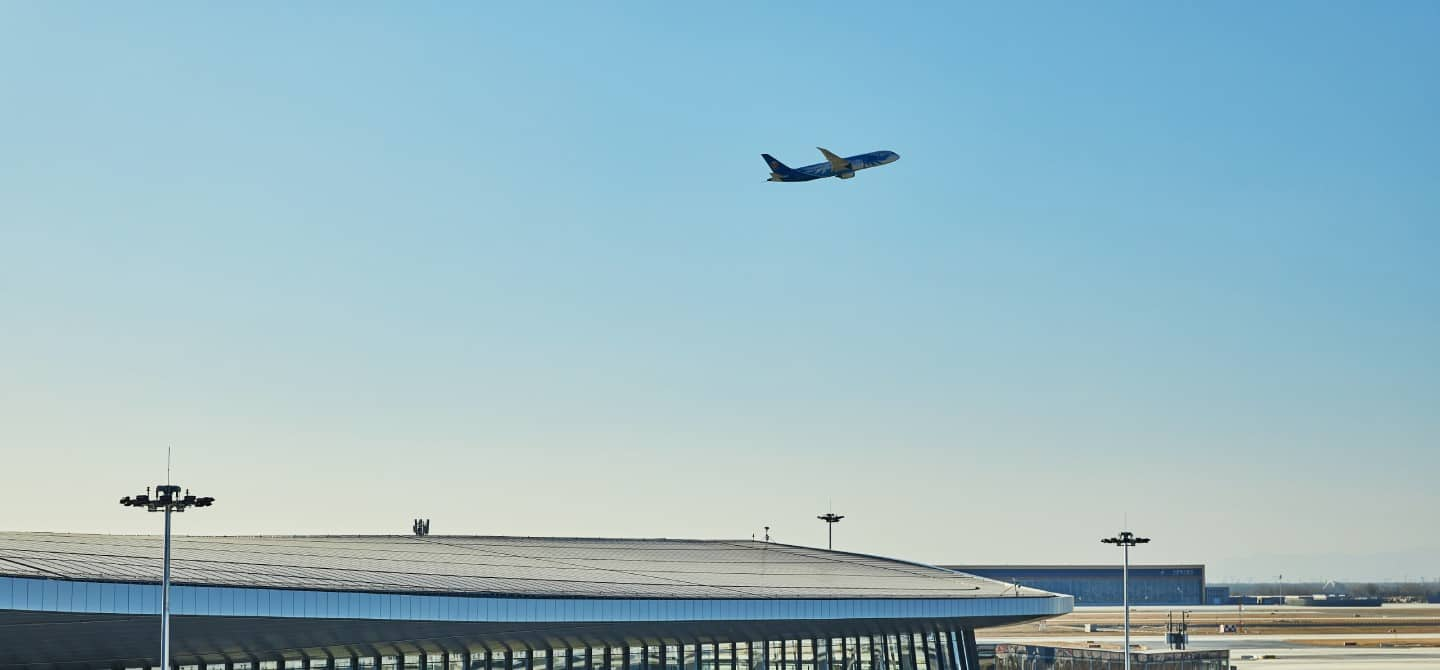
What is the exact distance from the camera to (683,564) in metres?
86.6

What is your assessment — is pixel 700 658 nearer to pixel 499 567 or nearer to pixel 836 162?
pixel 499 567

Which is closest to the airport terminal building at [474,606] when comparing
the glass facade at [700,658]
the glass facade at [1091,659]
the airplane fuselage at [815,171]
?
the glass facade at [700,658]

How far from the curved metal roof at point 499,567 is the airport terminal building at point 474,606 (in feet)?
0.68

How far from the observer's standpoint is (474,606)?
186 ft

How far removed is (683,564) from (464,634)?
28.4m

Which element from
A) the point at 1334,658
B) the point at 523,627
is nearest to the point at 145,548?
the point at 523,627

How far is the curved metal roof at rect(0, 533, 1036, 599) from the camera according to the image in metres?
52.6

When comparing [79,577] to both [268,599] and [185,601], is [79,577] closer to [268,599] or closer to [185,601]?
[185,601]

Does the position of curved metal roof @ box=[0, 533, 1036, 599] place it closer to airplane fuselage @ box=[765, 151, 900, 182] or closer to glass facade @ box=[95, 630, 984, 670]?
glass facade @ box=[95, 630, 984, 670]

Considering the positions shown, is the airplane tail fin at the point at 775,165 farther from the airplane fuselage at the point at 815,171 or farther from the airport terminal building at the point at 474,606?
the airport terminal building at the point at 474,606

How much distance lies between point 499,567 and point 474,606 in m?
16.6

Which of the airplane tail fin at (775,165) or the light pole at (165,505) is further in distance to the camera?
the airplane tail fin at (775,165)

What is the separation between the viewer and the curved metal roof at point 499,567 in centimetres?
5256

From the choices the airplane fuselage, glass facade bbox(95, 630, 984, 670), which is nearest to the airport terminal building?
glass facade bbox(95, 630, 984, 670)
